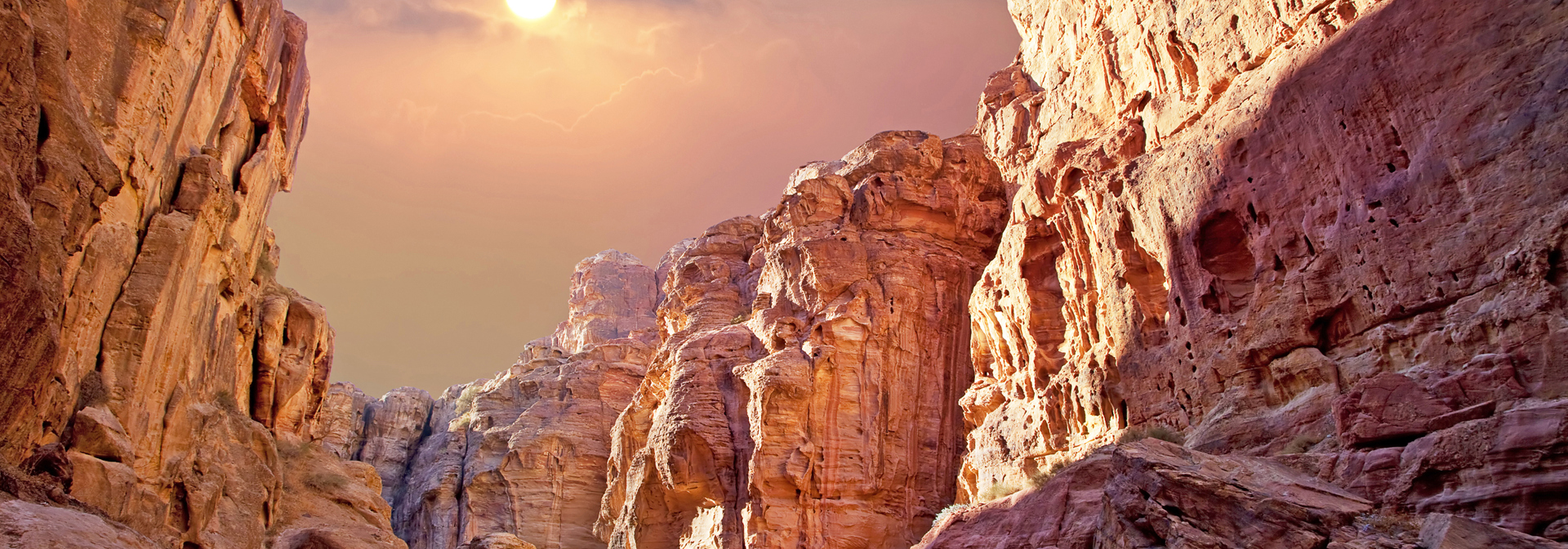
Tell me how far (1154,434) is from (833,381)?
1967 cm

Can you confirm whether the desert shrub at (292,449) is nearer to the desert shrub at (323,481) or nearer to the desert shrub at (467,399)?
the desert shrub at (323,481)

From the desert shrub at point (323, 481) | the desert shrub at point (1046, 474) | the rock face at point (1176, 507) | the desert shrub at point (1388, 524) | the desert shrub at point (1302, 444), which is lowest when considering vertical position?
the desert shrub at point (1388, 524)

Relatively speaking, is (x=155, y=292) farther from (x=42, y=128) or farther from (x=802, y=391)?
(x=802, y=391)

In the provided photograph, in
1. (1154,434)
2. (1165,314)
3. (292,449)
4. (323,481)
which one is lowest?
(1154,434)

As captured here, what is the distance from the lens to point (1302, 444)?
19.4 meters

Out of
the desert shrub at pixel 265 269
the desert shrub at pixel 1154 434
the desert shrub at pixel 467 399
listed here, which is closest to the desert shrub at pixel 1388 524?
the desert shrub at pixel 1154 434

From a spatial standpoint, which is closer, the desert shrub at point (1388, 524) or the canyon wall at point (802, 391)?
the desert shrub at point (1388, 524)

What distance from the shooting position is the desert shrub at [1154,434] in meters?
23.7

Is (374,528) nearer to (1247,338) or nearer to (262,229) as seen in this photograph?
(262,229)

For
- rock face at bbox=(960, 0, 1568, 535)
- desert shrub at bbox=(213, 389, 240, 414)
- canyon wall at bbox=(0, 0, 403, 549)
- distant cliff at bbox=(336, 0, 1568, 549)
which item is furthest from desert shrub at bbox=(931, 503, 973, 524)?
Answer: desert shrub at bbox=(213, 389, 240, 414)

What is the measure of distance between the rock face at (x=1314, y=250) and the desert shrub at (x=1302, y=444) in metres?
0.06

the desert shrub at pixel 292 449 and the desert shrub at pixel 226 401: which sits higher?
the desert shrub at pixel 226 401

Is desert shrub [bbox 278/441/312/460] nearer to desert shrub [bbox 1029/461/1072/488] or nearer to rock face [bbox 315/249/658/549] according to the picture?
rock face [bbox 315/249/658/549]

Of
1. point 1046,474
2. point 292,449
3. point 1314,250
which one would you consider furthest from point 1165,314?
point 292,449
